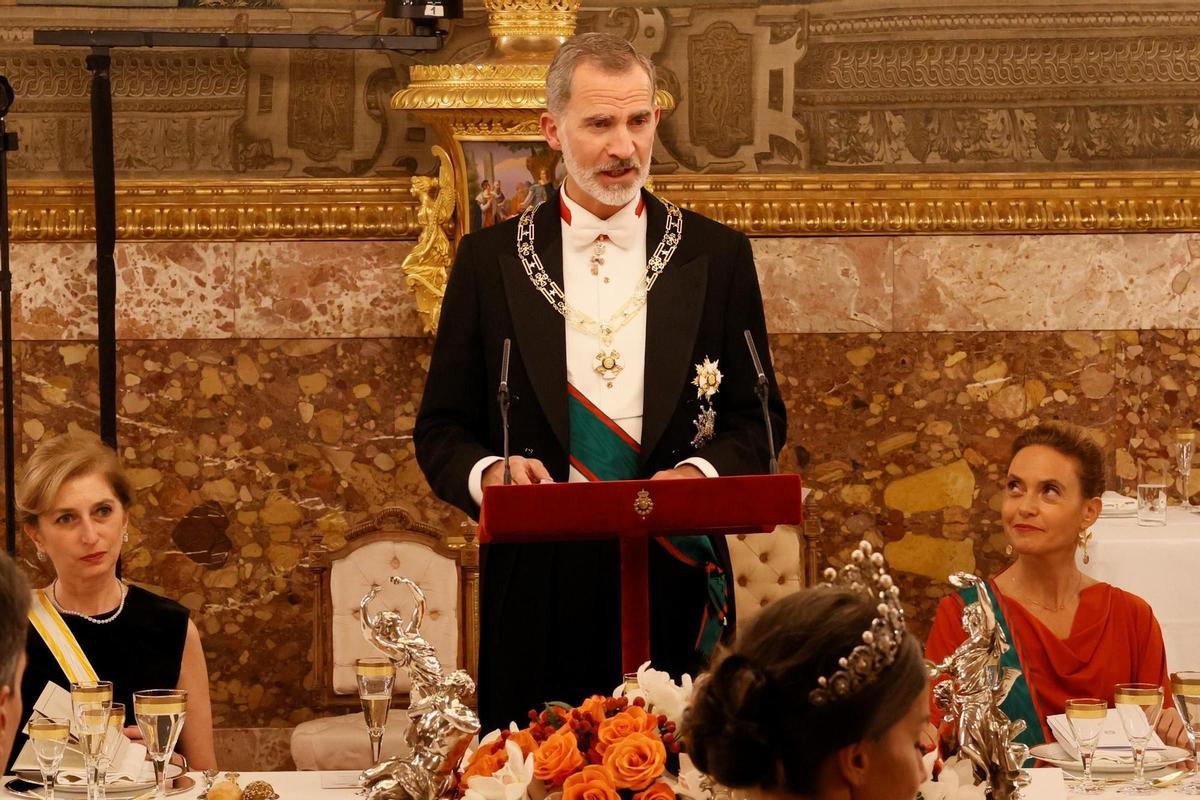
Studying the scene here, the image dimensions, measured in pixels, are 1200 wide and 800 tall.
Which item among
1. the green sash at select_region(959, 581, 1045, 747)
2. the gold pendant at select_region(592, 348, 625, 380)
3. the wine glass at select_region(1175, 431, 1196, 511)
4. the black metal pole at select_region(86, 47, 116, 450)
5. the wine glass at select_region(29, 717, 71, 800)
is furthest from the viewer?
the wine glass at select_region(1175, 431, 1196, 511)

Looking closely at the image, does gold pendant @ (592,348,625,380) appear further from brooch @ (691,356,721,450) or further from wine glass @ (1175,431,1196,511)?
wine glass @ (1175,431,1196,511)

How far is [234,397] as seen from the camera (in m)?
5.50

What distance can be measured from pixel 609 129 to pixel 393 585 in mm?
2334

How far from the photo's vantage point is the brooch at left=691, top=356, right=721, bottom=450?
3107 millimetres

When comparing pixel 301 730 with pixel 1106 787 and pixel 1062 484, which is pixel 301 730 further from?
pixel 1106 787

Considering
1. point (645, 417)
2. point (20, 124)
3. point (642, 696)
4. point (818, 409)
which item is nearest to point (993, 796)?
point (642, 696)

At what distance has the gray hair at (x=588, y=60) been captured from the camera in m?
3.10

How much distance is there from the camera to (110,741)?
9.05ft

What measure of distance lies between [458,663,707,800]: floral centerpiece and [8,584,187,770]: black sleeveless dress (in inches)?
59.9

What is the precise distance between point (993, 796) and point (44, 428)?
3.89m

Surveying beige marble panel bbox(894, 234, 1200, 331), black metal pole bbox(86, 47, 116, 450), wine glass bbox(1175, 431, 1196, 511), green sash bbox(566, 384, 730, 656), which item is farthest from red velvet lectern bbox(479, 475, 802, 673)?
beige marble panel bbox(894, 234, 1200, 331)

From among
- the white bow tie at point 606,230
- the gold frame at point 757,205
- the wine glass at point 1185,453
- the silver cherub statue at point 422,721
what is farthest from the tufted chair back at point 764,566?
the silver cherub statue at point 422,721

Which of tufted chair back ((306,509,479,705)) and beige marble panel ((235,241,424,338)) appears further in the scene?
beige marble panel ((235,241,424,338))

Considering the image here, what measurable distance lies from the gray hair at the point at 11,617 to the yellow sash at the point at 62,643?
1877 mm
